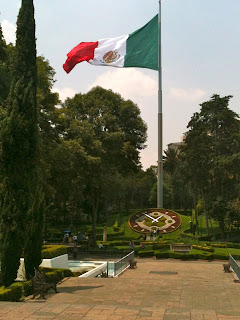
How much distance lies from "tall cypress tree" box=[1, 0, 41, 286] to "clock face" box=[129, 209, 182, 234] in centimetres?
1033

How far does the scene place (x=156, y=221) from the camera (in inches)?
986

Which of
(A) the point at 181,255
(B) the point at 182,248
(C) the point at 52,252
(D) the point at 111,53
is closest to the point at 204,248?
(B) the point at 182,248

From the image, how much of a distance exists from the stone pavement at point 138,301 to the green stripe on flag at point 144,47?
1448 centimetres

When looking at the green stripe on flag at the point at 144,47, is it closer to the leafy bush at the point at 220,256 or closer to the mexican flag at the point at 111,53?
the mexican flag at the point at 111,53

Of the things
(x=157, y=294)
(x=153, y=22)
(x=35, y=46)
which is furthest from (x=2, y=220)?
(x=153, y=22)

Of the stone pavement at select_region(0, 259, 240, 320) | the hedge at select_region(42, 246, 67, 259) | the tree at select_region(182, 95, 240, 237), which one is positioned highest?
the tree at select_region(182, 95, 240, 237)

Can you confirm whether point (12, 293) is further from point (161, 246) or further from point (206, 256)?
point (161, 246)

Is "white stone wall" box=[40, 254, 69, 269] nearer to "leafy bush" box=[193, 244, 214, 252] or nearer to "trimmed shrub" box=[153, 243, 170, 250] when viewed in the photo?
"trimmed shrub" box=[153, 243, 170, 250]

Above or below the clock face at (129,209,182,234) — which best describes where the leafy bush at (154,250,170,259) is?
below

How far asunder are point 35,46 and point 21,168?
17.5 ft

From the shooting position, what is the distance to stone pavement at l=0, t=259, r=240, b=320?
9875 mm

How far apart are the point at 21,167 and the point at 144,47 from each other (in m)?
16.7

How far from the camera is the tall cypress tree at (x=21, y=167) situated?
1480 cm

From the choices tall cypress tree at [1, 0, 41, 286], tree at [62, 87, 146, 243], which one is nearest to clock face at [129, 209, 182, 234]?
tall cypress tree at [1, 0, 41, 286]
